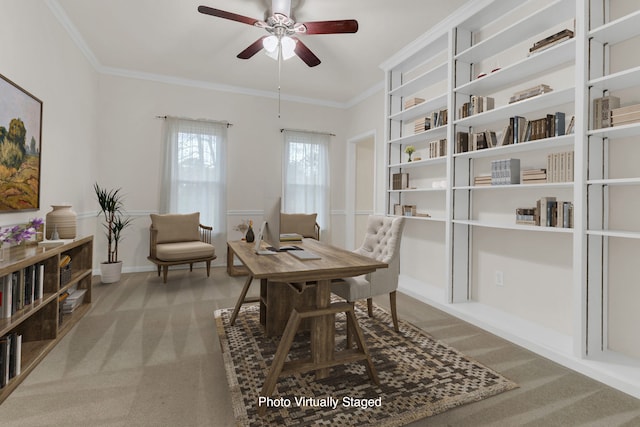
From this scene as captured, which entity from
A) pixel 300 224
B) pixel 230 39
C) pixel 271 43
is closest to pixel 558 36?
pixel 271 43

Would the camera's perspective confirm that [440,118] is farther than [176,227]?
No

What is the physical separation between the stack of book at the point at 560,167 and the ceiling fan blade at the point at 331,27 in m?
1.79

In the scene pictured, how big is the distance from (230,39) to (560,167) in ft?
11.4

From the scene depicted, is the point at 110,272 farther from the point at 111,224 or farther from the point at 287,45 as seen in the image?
the point at 287,45

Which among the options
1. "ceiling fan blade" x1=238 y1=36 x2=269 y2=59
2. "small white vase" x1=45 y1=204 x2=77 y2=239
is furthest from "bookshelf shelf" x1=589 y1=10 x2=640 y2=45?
"small white vase" x1=45 y1=204 x2=77 y2=239

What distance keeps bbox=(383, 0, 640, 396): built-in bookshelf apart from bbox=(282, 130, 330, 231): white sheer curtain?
191 centimetres

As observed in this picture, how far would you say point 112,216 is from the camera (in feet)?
13.3

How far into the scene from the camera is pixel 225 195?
16.1 feet

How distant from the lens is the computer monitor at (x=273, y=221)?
2.01 meters

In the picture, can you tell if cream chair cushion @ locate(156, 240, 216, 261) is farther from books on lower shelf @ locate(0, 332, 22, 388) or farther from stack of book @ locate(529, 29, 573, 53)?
stack of book @ locate(529, 29, 573, 53)

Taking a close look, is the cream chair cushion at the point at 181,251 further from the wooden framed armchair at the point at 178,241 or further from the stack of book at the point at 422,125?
the stack of book at the point at 422,125

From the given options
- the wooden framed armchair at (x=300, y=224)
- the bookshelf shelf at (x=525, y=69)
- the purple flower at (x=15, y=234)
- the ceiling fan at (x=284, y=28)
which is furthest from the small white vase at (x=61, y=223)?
the bookshelf shelf at (x=525, y=69)

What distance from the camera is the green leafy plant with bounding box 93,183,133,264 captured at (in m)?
3.99

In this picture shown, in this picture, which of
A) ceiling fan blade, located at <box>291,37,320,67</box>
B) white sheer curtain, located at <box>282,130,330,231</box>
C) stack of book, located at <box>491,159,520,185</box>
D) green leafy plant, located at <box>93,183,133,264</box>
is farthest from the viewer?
white sheer curtain, located at <box>282,130,330,231</box>
